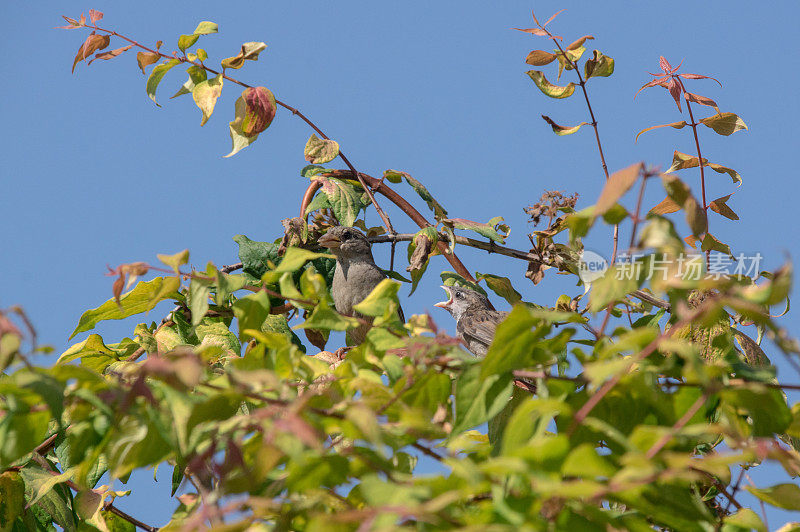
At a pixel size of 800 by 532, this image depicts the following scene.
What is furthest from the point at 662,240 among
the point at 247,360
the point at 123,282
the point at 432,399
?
the point at 123,282

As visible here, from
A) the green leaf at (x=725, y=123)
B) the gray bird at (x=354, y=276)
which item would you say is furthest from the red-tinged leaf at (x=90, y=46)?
the green leaf at (x=725, y=123)

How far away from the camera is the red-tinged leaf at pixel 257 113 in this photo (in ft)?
10.00

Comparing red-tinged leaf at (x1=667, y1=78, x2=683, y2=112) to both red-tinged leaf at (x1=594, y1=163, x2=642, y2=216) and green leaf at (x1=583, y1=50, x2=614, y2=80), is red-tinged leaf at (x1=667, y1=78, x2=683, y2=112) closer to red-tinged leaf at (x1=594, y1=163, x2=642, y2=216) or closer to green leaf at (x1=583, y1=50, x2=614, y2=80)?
green leaf at (x1=583, y1=50, x2=614, y2=80)

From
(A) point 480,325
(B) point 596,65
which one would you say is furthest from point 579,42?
(A) point 480,325

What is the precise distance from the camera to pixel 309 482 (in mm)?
1455

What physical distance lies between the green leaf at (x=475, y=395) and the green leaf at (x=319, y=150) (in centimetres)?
196

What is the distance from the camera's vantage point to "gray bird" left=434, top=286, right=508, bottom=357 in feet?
18.1

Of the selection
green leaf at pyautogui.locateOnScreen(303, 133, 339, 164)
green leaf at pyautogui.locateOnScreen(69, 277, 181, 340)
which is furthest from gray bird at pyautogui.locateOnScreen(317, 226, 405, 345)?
green leaf at pyautogui.locateOnScreen(69, 277, 181, 340)

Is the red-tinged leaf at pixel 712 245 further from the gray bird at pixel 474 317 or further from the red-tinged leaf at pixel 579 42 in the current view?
the gray bird at pixel 474 317

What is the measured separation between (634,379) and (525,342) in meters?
0.24

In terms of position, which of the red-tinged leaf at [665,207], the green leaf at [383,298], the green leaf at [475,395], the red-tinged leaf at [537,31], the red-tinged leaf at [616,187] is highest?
the red-tinged leaf at [537,31]

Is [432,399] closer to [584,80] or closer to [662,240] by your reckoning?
[662,240]

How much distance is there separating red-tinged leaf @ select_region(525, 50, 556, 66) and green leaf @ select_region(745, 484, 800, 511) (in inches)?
92.9

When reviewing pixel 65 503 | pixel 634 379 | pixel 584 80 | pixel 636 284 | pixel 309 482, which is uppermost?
pixel 584 80
